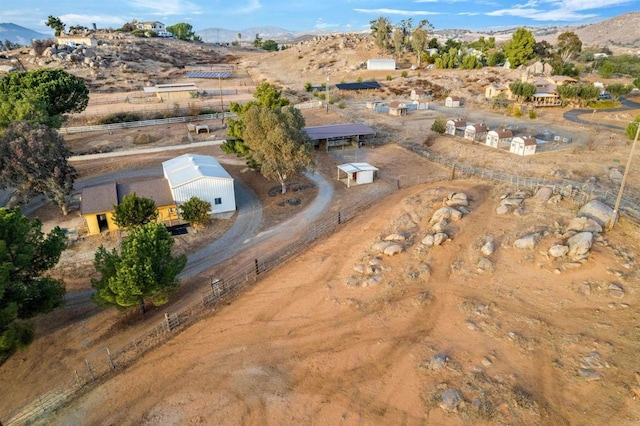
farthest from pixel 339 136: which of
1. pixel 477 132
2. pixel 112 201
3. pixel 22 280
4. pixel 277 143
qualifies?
pixel 22 280

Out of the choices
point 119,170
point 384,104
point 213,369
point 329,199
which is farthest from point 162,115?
point 213,369

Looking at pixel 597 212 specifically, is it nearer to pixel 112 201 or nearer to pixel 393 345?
pixel 393 345

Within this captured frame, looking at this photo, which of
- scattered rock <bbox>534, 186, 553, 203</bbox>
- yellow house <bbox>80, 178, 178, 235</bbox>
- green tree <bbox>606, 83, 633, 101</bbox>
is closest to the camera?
scattered rock <bbox>534, 186, 553, 203</bbox>

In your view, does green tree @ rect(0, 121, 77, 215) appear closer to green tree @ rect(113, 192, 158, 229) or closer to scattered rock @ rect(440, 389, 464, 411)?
green tree @ rect(113, 192, 158, 229)

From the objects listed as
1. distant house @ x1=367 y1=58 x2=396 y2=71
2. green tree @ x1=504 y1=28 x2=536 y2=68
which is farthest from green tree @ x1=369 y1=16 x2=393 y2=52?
green tree @ x1=504 y1=28 x2=536 y2=68

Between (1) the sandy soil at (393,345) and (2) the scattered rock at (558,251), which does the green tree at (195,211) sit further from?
(2) the scattered rock at (558,251)

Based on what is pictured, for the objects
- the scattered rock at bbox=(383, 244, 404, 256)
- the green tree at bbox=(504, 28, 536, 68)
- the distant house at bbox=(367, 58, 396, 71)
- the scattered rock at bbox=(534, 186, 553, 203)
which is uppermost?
the green tree at bbox=(504, 28, 536, 68)

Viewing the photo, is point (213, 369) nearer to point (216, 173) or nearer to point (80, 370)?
point (80, 370)
